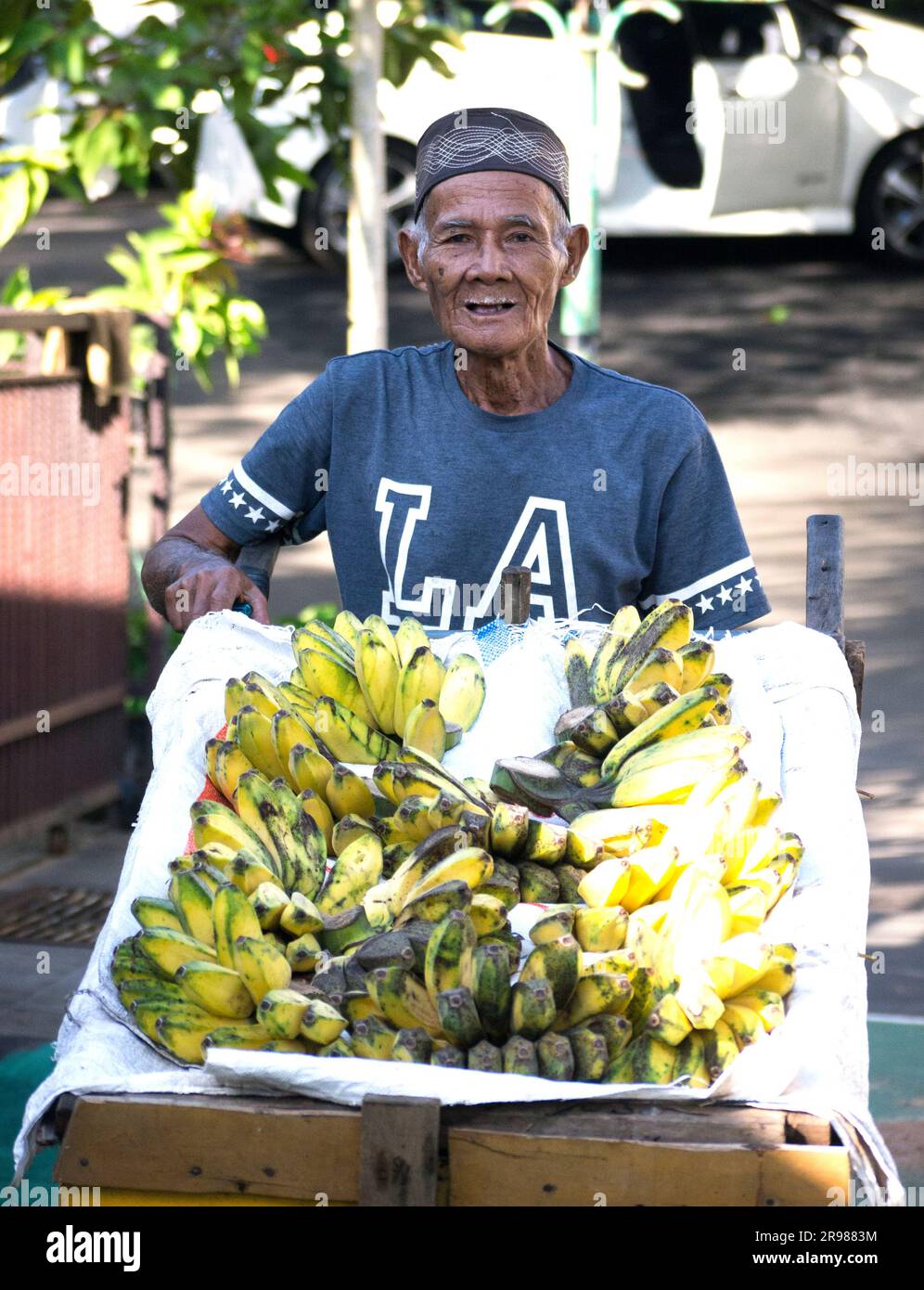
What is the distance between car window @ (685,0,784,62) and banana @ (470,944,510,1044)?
445 inches

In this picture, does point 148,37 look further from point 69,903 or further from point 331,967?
point 331,967

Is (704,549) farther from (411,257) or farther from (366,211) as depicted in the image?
(366,211)

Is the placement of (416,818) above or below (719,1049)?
above

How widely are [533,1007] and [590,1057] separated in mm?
86

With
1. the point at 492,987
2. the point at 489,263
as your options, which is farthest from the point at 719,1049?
the point at 489,263

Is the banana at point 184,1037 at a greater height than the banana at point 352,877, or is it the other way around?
the banana at point 352,877

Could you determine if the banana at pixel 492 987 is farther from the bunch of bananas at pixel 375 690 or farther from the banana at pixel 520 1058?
the bunch of bananas at pixel 375 690

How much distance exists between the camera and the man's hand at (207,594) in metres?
2.94

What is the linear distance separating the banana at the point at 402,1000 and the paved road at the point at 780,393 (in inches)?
114

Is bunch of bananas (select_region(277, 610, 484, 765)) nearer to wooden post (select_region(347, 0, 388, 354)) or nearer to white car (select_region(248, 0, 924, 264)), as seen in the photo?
wooden post (select_region(347, 0, 388, 354))

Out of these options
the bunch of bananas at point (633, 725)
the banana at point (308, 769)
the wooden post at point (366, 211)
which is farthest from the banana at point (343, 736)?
the wooden post at point (366, 211)

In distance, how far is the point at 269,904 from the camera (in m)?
2.16

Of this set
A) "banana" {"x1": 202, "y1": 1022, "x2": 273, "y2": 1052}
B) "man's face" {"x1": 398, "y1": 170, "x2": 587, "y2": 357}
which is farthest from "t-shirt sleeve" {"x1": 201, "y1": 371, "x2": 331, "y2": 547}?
"banana" {"x1": 202, "y1": 1022, "x2": 273, "y2": 1052}
